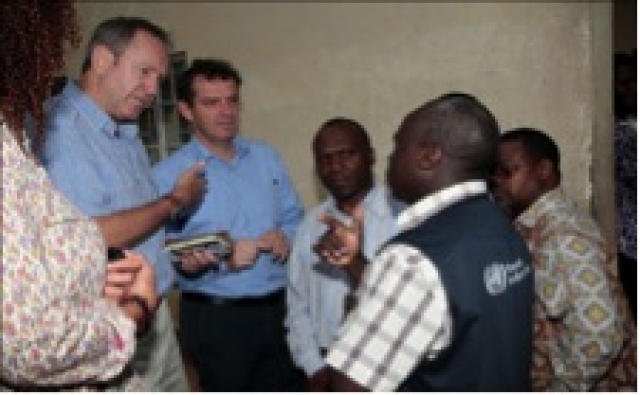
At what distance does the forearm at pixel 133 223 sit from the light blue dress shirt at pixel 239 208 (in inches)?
37.8

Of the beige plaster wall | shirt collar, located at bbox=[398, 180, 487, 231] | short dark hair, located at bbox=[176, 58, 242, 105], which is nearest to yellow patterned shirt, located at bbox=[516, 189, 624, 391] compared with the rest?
shirt collar, located at bbox=[398, 180, 487, 231]

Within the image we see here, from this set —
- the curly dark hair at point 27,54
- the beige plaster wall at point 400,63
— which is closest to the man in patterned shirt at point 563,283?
the curly dark hair at point 27,54

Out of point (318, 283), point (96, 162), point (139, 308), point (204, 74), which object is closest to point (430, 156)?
point (139, 308)

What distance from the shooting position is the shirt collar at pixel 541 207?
9.50ft

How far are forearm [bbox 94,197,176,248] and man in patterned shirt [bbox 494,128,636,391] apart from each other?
4.44ft

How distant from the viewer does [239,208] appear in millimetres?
3852


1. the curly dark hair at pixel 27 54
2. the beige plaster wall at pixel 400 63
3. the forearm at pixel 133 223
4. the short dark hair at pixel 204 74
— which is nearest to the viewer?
Answer: the curly dark hair at pixel 27 54

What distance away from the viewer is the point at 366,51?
5316 millimetres

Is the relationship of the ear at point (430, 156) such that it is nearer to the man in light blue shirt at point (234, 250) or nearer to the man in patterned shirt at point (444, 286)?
the man in patterned shirt at point (444, 286)

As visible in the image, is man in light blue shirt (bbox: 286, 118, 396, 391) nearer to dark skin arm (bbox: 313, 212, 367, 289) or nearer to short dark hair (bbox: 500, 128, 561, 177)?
dark skin arm (bbox: 313, 212, 367, 289)

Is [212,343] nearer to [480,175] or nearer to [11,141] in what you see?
[480,175]

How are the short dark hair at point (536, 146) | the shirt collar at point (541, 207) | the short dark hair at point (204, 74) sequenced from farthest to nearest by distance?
1. the short dark hair at point (204, 74)
2. the short dark hair at point (536, 146)
3. the shirt collar at point (541, 207)

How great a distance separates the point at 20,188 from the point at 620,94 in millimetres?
4606

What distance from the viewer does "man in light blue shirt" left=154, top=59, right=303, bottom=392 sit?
12.1ft
